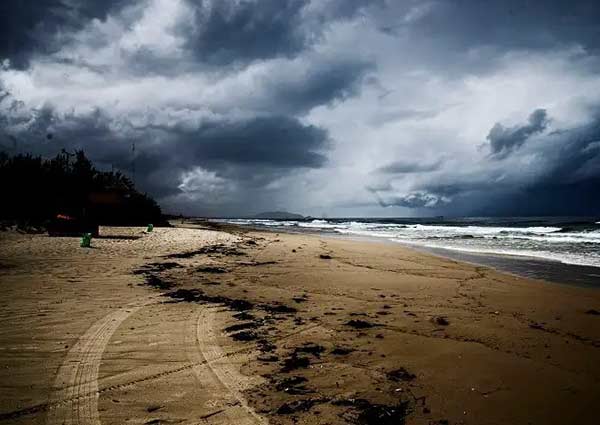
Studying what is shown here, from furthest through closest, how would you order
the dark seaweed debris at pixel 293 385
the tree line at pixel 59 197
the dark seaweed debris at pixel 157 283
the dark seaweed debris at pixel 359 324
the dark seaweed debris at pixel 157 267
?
the tree line at pixel 59 197 → the dark seaweed debris at pixel 157 267 → the dark seaweed debris at pixel 157 283 → the dark seaweed debris at pixel 359 324 → the dark seaweed debris at pixel 293 385

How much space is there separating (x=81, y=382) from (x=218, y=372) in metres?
1.34

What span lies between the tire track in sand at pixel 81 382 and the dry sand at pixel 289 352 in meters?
0.02

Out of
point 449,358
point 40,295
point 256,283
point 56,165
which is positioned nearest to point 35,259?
point 40,295

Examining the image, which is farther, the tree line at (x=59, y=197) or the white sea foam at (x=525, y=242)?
the tree line at (x=59, y=197)

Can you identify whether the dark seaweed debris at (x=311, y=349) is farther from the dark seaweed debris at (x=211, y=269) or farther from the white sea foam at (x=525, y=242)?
the white sea foam at (x=525, y=242)

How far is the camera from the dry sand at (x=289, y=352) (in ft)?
9.91

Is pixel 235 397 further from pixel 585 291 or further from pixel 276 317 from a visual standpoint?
pixel 585 291

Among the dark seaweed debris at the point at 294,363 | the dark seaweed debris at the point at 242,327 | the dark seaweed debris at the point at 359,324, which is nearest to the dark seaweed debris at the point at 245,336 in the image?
the dark seaweed debris at the point at 242,327

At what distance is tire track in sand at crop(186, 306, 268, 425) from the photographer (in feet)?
9.54

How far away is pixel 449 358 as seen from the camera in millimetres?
4133

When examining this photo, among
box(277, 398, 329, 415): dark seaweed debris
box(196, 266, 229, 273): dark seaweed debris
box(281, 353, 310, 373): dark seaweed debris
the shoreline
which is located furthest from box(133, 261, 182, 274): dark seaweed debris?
the shoreline

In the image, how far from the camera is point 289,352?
4227 mm

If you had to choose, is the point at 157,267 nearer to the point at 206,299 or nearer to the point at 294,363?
the point at 206,299

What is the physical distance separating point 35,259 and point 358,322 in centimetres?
994
